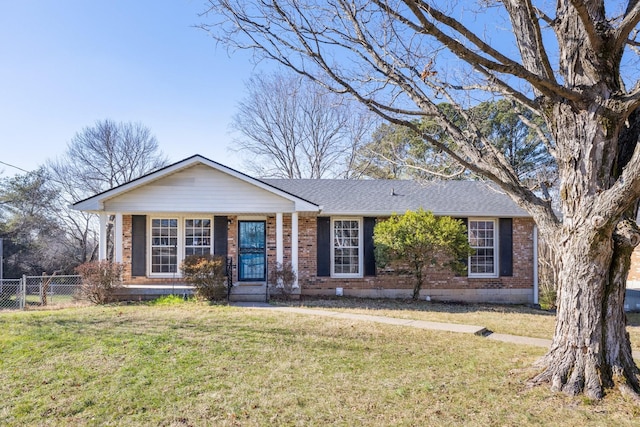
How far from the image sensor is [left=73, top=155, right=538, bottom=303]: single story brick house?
11.9 m

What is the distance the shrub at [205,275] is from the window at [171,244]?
217cm

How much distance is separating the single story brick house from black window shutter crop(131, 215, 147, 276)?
3cm

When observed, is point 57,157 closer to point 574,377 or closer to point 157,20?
point 157,20

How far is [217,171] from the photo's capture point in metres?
12.0

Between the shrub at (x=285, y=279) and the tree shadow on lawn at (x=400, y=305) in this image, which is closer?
the tree shadow on lawn at (x=400, y=305)

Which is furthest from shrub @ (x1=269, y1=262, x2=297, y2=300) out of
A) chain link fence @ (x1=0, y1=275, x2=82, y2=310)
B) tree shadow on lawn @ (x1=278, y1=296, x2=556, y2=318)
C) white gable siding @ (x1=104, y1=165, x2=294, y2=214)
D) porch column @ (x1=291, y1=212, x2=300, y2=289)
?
chain link fence @ (x1=0, y1=275, x2=82, y2=310)

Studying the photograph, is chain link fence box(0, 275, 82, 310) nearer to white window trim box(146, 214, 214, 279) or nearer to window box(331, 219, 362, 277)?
white window trim box(146, 214, 214, 279)

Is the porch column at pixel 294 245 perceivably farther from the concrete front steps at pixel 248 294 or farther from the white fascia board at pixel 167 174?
the concrete front steps at pixel 248 294

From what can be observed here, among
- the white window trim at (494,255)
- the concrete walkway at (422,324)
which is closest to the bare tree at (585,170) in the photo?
the concrete walkway at (422,324)

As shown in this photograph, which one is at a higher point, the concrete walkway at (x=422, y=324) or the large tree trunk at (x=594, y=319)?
the large tree trunk at (x=594, y=319)

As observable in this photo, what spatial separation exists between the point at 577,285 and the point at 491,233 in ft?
32.5

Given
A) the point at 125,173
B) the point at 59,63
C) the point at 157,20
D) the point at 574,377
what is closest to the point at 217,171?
the point at 157,20

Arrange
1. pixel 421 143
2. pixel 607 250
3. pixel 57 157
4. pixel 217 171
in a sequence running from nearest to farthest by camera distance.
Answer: pixel 607 250
pixel 217 171
pixel 421 143
pixel 57 157

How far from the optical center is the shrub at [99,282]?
10.7 metres
